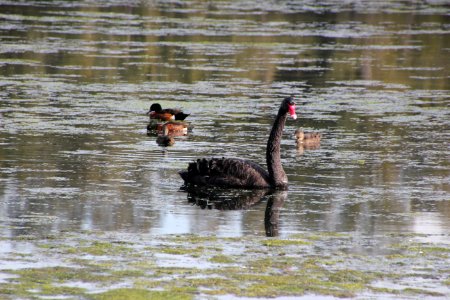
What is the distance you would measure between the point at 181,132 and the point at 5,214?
6817mm

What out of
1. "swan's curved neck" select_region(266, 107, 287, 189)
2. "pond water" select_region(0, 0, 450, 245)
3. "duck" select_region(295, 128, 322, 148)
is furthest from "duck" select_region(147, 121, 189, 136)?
"swan's curved neck" select_region(266, 107, 287, 189)

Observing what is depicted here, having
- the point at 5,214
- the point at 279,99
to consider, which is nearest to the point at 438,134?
the point at 279,99

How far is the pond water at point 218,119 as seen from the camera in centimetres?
1181

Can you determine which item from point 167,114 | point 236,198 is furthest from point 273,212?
point 167,114

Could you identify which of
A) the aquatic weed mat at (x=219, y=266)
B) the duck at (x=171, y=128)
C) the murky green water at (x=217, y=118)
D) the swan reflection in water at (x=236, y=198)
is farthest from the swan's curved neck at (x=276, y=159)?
the duck at (x=171, y=128)

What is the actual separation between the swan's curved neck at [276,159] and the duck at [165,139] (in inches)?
132

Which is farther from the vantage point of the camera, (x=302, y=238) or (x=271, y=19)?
(x=271, y=19)

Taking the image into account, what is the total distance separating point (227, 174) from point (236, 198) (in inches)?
22.5

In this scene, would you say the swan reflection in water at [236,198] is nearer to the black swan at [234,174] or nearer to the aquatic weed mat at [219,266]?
the black swan at [234,174]

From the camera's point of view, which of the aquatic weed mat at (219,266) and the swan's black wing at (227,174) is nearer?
the aquatic weed mat at (219,266)

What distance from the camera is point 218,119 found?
770 inches

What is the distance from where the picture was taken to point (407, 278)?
914cm

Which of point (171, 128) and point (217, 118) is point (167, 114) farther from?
point (171, 128)

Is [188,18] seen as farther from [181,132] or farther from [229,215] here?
[229,215]
